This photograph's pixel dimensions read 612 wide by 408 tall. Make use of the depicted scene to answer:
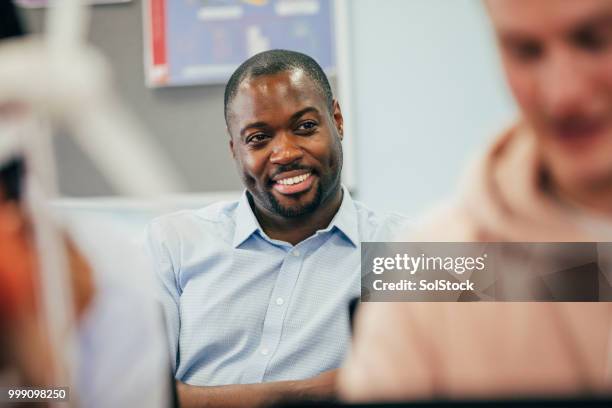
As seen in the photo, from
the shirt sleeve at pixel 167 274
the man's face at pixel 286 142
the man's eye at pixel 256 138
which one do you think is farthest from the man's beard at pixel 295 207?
the shirt sleeve at pixel 167 274

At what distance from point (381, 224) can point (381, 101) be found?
0.27 meters

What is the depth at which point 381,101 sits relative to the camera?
1.46 m

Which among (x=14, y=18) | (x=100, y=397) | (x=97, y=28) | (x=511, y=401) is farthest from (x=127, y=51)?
(x=511, y=401)

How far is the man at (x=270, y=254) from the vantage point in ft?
4.51

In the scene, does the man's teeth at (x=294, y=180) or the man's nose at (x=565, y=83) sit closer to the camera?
the man's nose at (x=565, y=83)

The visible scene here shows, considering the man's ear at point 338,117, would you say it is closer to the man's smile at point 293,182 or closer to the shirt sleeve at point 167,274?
the man's smile at point 293,182

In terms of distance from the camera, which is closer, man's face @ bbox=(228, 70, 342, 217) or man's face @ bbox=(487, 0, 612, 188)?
man's face @ bbox=(487, 0, 612, 188)

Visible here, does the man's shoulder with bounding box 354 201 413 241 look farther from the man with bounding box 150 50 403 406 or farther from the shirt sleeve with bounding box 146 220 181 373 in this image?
the shirt sleeve with bounding box 146 220 181 373

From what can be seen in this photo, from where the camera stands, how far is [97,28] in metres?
1.40

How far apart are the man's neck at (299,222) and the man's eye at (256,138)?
15 centimetres

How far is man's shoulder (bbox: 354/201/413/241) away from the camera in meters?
1.39

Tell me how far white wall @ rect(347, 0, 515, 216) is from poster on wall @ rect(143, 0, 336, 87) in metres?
0.08

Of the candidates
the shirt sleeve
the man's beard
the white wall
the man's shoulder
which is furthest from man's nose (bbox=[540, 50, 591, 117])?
the shirt sleeve

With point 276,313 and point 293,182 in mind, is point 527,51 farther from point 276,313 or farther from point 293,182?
point 276,313
